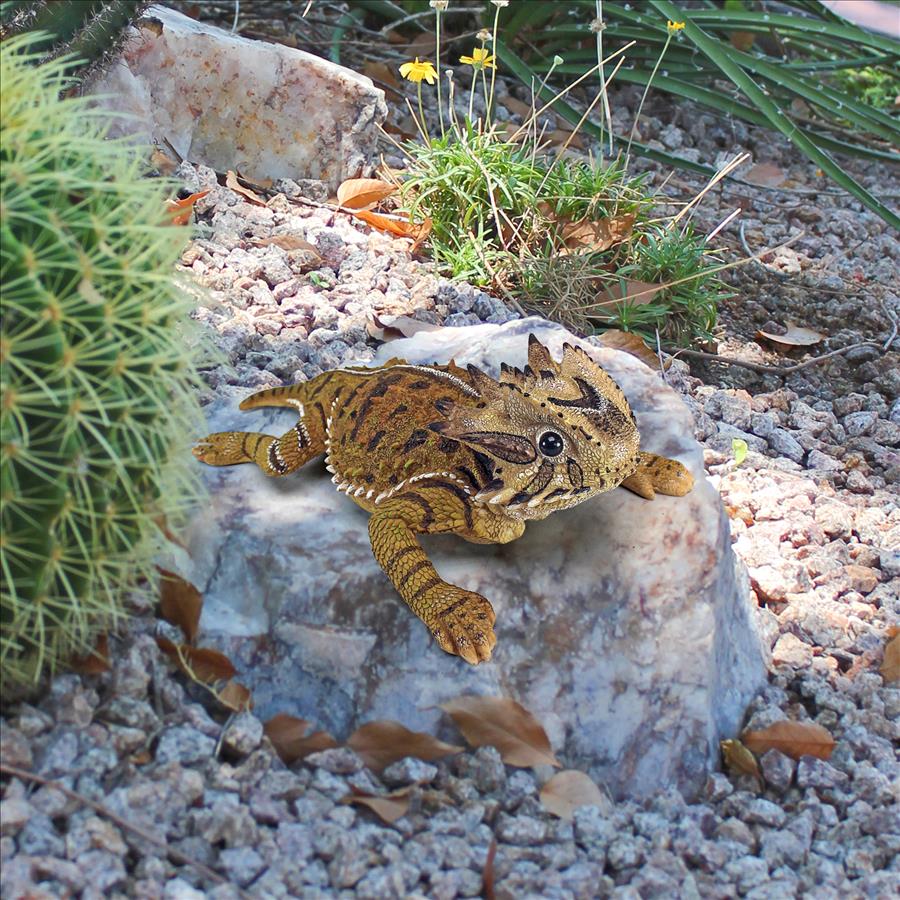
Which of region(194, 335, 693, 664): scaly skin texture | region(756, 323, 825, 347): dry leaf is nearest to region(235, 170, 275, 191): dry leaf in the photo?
region(756, 323, 825, 347): dry leaf

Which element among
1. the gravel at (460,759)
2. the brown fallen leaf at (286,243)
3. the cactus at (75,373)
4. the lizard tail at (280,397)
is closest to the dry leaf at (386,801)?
the gravel at (460,759)

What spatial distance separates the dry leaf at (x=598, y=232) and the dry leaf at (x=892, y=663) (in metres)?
1.99

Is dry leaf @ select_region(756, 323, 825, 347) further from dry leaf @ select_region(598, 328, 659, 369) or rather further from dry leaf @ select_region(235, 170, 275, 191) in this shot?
dry leaf @ select_region(235, 170, 275, 191)

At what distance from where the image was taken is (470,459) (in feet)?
8.71

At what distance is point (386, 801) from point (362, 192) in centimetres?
297

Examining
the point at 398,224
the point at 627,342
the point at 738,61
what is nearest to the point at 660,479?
the point at 627,342

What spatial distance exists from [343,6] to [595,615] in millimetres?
4709

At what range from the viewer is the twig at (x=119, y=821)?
2.07 metres

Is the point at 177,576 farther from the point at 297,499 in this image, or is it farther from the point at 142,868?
the point at 142,868

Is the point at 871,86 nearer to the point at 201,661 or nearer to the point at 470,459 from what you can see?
the point at 470,459

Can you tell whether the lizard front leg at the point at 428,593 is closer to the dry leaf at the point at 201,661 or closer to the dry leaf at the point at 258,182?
the dry leaf at the point at 201,661

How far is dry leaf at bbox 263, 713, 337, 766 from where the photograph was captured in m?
2.40

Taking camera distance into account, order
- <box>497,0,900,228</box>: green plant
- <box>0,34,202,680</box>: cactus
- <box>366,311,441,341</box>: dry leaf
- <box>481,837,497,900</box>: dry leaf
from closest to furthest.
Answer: <box>0,34,202,680</box>: cactus → <box>481,837,497,900</box>: dry leaf → <box>366,311,441,341</box>: dry leaf → <box>497,0,900,228</box>: green plant

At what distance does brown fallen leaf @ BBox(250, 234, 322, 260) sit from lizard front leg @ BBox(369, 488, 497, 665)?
6.66 feet
